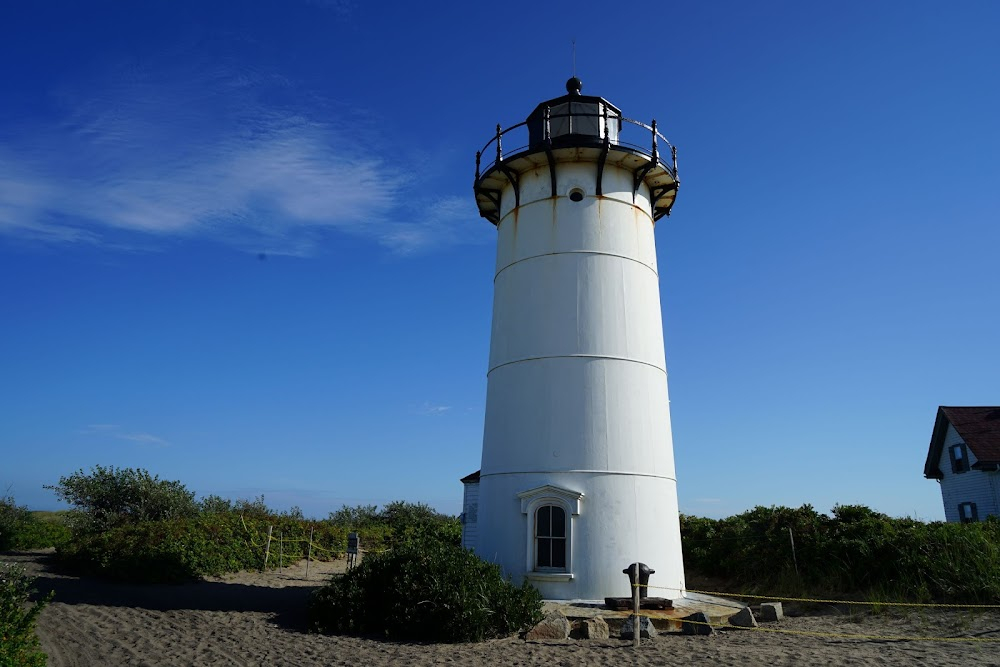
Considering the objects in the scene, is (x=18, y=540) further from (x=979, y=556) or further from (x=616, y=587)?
(x=979, y=556)

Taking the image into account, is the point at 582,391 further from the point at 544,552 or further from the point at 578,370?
the point at 544,552

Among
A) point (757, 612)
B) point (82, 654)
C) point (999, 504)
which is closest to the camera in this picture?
point (82, 654)

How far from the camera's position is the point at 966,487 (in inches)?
936

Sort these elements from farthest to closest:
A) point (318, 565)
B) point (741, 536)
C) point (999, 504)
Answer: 1. point (318, 565)
2. point (999, 504)
3. point (741, 536)

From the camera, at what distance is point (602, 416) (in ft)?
43.4

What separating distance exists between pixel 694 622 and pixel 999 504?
685 inches

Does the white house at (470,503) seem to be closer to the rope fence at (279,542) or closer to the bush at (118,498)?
the rope fence at (279,542)

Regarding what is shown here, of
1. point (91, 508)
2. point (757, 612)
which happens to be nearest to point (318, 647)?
point (757, 612)

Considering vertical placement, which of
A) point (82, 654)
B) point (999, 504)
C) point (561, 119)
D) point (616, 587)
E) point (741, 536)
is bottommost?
point (82, 654)

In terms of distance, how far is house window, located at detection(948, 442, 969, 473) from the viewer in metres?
23.7

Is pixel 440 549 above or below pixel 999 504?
below

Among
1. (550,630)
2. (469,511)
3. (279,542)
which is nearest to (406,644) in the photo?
(550,630)

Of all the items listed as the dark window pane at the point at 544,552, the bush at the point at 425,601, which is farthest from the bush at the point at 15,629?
the dark window pane at the point at 544,552

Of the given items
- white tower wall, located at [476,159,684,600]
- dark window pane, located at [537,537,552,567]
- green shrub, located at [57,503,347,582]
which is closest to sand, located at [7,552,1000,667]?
white tower wall, located at [476,159,684,600]
